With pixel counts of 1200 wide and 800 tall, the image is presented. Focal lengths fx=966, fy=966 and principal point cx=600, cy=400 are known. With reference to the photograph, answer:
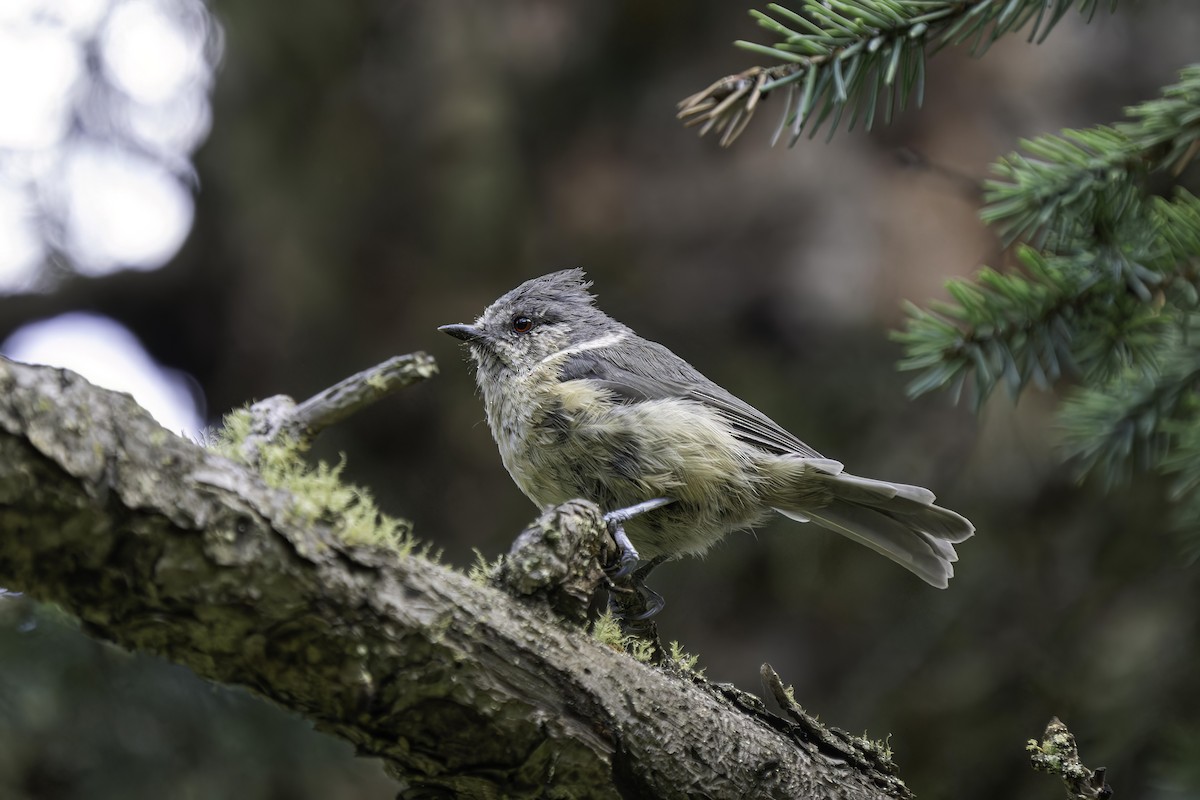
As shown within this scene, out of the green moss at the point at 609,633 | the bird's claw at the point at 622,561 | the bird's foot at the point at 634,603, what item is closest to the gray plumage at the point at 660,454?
the bird's foot at the point at 634,603

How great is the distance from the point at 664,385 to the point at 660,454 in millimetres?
395

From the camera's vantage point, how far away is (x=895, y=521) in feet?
10.5

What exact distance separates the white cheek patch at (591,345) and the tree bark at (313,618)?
1.53 metres

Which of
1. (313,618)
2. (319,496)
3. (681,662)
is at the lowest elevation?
(681,662)

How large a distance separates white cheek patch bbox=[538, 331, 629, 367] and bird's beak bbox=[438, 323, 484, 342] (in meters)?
0.28

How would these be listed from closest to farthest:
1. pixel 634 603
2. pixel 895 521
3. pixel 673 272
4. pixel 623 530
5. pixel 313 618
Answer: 1. pixel 313 618
2. pixel 634 603
3. pixel 623 530
4. pixel 895 521
5. pixel 673 272

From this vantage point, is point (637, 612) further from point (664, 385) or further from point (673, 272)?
point (673, 272)

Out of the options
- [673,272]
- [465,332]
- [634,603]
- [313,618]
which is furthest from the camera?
[673,272]

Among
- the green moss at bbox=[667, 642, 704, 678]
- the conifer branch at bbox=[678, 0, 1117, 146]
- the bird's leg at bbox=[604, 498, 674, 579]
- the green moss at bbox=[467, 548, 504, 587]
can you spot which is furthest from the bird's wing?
the conifer branch at bbox=[678, 0, 1117, 146]

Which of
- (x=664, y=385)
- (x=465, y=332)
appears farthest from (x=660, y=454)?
(x=465, y=332)

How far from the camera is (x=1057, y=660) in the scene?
4457 mm

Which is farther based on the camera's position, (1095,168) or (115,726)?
(115,726)

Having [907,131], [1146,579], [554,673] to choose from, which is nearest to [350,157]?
[907,131]

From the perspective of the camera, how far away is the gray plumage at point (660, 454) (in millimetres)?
2938
